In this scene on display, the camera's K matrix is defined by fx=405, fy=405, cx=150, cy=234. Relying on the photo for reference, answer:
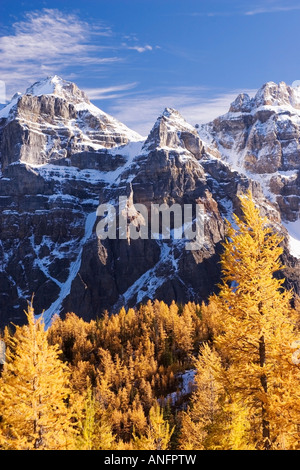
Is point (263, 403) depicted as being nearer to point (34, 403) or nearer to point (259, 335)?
point (259, 335)

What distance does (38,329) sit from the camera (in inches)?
705

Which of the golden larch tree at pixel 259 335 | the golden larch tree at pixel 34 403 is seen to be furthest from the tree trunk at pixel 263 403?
the golden larch tree at pixel 34 403

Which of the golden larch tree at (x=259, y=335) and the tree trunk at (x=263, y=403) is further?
the tree trunk at (x=263, y=403)

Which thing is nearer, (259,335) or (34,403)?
(259,335)

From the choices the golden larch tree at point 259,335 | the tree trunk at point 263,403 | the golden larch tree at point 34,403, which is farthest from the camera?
the golden larch tree at point 34,403

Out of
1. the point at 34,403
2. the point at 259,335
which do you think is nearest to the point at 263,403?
the point at 259,335

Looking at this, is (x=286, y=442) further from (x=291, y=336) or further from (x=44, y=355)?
(x=44, y=355)

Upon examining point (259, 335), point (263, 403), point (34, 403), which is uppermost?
point (259, 335)

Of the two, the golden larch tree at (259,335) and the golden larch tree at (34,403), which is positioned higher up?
the golden larch tree at (259,335)

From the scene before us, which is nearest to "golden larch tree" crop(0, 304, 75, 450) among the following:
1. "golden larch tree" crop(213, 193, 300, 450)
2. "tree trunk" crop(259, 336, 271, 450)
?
"golden larch tree" crop(213, 193, 300, 450)

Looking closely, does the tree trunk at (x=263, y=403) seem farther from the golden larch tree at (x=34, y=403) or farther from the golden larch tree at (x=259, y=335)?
the golden larch tree at (x=34, y=403)

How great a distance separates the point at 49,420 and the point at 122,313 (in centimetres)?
9156

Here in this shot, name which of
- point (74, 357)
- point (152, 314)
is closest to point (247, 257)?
point (74, 357)

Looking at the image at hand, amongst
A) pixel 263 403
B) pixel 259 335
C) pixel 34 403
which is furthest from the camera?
pixel 34 403
